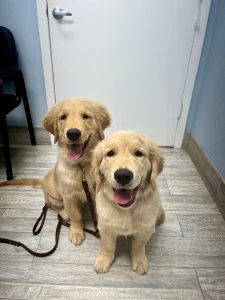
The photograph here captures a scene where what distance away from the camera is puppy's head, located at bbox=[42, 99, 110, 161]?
1.31 m

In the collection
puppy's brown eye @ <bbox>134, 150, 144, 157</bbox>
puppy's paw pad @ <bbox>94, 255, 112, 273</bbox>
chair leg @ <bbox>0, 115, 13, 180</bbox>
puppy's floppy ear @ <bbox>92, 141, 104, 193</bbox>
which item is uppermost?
puppy's brown eye @ <bbox>134, 150, 144, 157</bbox>

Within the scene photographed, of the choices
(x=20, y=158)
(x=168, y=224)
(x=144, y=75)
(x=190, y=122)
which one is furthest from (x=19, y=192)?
(x=190, y=122)

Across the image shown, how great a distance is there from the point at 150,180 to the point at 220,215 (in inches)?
39.0

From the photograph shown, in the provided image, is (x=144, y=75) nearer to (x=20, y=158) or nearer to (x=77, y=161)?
(x=77, y=161)

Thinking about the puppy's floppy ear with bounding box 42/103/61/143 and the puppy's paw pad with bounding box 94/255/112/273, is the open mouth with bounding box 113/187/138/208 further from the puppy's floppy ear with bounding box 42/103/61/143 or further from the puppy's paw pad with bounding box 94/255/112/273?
→ the puppy's floppy ear with bounding box 42/103/61/143

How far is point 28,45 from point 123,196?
1.90m

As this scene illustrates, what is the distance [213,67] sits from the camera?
2115mm

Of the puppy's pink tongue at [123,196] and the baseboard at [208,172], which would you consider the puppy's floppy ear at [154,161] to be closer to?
the puppy's pink tongue at [123,196]

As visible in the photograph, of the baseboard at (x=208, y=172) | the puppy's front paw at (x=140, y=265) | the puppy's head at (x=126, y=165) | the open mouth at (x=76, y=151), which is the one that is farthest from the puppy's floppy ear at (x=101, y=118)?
the baseboard at (x=208, y=172)

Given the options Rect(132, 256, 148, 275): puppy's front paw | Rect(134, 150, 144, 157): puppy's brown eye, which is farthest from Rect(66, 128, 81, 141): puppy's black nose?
Rect(132, 256, 148, 275): puppy's front paw

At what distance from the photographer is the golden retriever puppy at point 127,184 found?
40.1 inches

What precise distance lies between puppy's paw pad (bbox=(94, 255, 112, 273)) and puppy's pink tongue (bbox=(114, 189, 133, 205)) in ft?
1.54

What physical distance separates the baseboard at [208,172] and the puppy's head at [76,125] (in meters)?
1.08

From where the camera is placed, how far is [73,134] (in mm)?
1287
